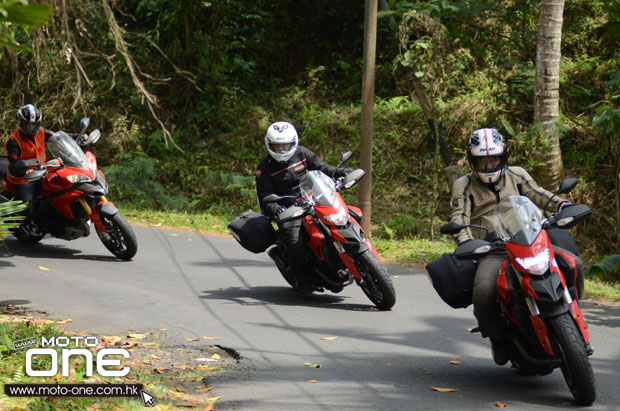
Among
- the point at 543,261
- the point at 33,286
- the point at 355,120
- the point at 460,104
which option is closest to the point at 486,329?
the point at 543,261

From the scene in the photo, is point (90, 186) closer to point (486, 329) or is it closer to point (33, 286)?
point (33, 286)

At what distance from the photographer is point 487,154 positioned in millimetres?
6633

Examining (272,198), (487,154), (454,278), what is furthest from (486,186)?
(272,198)

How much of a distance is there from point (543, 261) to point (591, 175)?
38.2 ft

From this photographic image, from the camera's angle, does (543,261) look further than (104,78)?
No

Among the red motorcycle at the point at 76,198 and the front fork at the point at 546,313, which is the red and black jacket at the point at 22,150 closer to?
the red motorcycle at the point at 76,198

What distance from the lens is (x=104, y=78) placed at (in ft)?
76.8

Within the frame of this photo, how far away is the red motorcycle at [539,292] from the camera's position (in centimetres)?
527

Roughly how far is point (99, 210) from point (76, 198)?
0.43m

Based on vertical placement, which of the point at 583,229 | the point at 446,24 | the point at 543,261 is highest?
the point at 446,24

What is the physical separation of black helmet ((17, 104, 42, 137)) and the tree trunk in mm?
8057

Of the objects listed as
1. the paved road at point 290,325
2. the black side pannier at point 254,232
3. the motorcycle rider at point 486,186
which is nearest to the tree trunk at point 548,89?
the paved road at point 290,325

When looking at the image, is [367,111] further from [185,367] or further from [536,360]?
[536,360]

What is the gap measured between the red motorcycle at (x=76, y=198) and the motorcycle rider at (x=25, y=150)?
14 cm
